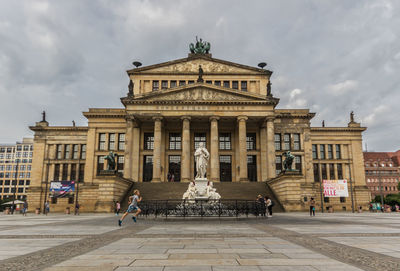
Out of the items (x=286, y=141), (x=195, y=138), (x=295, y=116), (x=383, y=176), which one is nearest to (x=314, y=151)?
(x=286, y=141)

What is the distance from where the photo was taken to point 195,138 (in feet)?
165

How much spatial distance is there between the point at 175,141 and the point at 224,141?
28.0ft

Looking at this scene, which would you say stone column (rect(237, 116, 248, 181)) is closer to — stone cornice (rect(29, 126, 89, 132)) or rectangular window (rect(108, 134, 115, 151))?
rectangular window (rect(108, 134, 115, 151))

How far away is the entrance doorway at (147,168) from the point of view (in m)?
48.4

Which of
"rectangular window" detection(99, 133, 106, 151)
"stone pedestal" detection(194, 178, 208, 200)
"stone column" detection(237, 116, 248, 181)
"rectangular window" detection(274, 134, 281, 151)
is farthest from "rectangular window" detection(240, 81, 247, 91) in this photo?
"stone pedestal" detection(194, 178, 208, 200)

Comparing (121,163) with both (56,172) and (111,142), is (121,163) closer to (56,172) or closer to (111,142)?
(111,142)

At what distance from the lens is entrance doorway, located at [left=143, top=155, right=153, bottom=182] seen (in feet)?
159

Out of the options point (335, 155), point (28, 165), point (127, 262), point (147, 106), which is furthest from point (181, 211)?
point (28, 165)

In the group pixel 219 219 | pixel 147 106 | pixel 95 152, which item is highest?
pixel 147 106

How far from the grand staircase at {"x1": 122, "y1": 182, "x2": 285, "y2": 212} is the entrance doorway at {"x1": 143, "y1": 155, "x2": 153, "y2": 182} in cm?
941

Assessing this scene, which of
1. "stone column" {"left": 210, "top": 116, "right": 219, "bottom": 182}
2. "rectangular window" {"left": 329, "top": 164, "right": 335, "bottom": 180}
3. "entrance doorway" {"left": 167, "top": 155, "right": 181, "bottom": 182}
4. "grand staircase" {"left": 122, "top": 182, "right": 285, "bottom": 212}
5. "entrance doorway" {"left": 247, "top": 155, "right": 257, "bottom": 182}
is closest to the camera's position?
"grand staircase" {"left": 122, "top": 182, "right": 285, "bottom": 212}

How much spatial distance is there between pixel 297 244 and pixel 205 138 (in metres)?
41.5

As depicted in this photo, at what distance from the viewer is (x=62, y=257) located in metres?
6.88

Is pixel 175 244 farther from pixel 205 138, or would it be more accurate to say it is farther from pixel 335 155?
pixel 335 155
